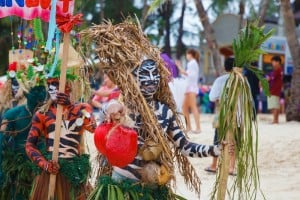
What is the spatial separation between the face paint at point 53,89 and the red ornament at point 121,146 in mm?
1150

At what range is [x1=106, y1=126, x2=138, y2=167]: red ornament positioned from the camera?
4.25m

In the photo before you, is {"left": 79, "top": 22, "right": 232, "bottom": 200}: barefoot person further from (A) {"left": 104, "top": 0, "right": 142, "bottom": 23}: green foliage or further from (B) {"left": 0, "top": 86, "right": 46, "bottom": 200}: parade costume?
(A) {"left": 104, "top": 0, "right": 142, "bottom": 23}: green foliage

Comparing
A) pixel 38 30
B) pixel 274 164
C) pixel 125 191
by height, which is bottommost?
pixel 274 164

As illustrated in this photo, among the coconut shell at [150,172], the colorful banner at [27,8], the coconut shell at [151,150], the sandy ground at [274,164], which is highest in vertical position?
the colorful banner at [27,8]

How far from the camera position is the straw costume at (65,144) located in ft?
17.3

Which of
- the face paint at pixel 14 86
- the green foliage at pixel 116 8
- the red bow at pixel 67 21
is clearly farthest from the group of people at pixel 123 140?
the green foliage at pixel 116 8

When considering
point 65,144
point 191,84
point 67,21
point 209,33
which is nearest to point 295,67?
point 209,33

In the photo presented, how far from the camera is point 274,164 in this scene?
9625 mm

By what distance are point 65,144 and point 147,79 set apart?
1140mm

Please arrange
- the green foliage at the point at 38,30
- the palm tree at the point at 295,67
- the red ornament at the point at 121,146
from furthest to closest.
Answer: the palm tree at the point at 295,67 → the green foliage at the point at 38,30 → the red ornament at the point at 121,146

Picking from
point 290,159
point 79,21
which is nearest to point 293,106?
point 290,159

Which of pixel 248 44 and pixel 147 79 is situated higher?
pixel 248 44

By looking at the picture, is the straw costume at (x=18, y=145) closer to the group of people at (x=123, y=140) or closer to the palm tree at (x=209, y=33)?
the group of people at (x=123, y=140)

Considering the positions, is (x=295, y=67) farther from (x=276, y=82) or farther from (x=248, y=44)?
(x=248, y=44)
